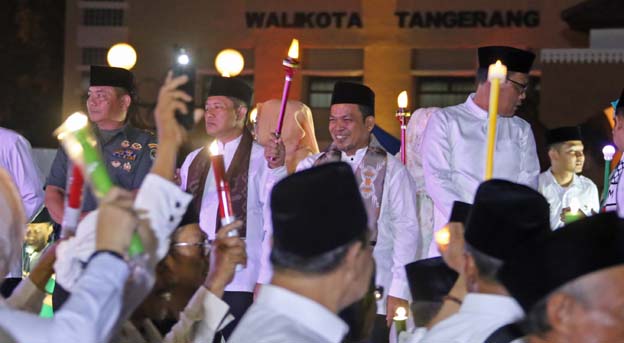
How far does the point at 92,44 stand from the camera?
103 feet

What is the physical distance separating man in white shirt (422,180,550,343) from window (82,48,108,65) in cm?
2818

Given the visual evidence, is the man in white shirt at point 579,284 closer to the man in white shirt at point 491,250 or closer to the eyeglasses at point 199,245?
the man in white shirt at point 491,250

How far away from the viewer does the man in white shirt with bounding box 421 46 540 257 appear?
23.4ft

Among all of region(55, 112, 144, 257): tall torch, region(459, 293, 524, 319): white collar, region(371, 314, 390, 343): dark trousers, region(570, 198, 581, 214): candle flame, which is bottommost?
region(371, 314, 390, 343): dark trousers

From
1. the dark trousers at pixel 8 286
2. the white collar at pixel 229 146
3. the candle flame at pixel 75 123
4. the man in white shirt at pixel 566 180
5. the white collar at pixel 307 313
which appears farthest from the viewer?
the man in white shirt at pixel 566 180

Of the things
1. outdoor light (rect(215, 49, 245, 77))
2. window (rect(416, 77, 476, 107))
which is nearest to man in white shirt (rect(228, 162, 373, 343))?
outdoor light (rect(215, 49, 245, 77))

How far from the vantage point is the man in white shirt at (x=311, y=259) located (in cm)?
310

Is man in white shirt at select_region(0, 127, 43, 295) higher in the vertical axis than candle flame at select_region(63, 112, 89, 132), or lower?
lower

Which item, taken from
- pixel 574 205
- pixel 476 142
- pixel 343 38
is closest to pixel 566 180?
pixel 574 205

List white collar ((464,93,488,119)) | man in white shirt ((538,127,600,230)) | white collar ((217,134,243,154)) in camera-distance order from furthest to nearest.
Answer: man in white shirt ((538,127,600,230)) < white collar ((217,134,243,154)) < white collar ((464,93,488,119))

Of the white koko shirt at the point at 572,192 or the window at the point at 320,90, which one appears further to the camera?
the window at the point at 320,90

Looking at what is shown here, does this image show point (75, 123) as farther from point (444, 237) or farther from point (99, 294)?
point (444, 237)

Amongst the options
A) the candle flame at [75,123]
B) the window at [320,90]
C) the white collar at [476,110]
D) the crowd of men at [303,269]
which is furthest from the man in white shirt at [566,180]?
the window at [320,90]

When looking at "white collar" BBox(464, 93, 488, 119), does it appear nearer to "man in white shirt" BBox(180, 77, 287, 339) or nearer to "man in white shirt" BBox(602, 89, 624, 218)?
"man in white shirt" BBox(602, 89, 624, 218)
